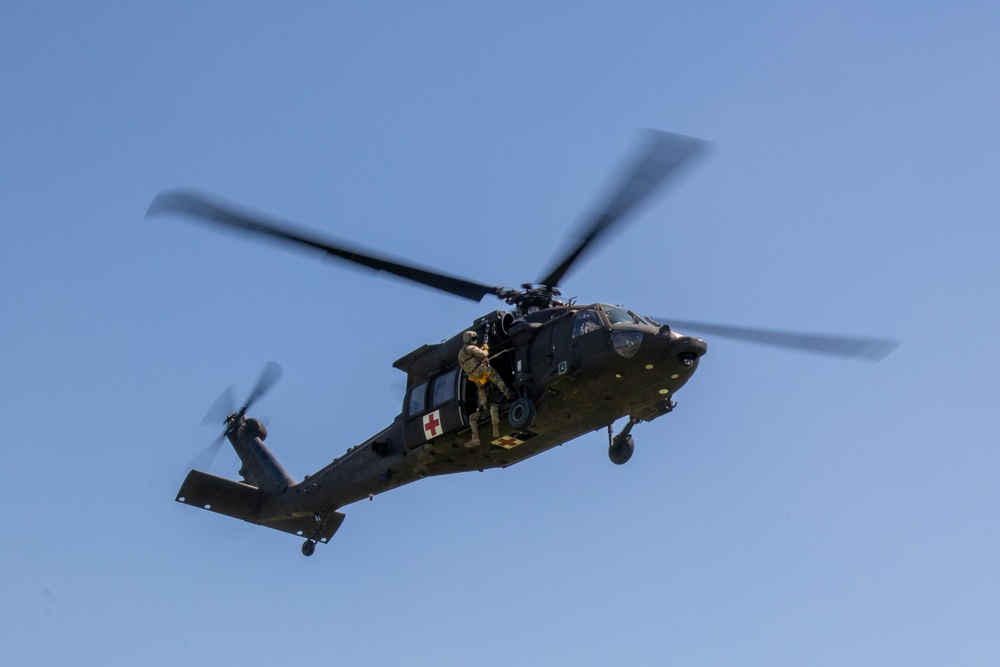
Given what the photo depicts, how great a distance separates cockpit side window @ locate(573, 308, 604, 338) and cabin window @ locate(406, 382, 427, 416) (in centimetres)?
338

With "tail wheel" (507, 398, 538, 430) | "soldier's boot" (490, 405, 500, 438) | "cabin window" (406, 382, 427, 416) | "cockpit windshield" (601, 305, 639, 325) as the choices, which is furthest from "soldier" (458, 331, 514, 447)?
"cockpit windshield" (601, 305, 639, 325)

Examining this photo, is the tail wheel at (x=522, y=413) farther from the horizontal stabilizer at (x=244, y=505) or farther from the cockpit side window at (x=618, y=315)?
the horizontal stabilizer at (x=244, y=505)

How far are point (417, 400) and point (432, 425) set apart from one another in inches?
27.2

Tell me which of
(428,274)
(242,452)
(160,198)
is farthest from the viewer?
(242,452)

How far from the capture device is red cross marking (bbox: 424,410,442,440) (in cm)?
2162

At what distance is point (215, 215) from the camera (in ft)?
64.1

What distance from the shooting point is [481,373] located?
2066cm

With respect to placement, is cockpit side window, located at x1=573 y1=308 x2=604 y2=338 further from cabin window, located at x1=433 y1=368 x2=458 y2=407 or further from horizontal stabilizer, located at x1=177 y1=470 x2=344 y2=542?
horizontal stabilizer, located at x1=177 y1=470 x2=344 y2=542

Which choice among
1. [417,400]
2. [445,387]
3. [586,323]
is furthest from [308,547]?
[586,323]

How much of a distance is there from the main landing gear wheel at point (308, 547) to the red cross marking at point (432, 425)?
4.54 metres

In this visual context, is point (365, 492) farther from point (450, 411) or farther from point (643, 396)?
point (643, 396)

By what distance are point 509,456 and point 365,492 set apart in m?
3.54

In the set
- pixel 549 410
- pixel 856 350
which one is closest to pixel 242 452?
pixel 549 410

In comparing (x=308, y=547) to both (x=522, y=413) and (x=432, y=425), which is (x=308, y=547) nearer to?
(x=432, y=425)
